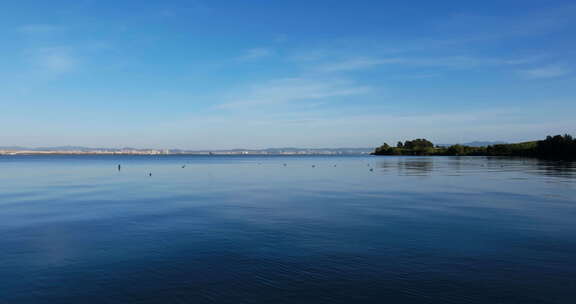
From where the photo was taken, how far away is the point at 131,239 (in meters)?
21.1

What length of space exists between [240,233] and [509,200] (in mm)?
28754

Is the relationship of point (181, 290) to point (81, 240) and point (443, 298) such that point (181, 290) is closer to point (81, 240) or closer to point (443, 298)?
point (443, 298)

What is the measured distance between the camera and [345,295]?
42.3 ft

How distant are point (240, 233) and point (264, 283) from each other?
854 centimetres

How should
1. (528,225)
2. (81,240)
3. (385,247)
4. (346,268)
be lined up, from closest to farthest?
(346,268) → (385,247) → (81,240) → (528,225)

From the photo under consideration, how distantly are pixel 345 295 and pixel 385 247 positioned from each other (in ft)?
22.4

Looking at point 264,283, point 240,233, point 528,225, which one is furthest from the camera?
point 528,225

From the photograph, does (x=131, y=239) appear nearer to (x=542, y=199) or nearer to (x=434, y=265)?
(x=434, y=265)

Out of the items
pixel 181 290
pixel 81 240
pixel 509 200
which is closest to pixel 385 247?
pixel 181 290

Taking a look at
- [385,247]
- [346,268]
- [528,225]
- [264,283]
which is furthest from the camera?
[528,225]

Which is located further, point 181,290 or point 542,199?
point 542,199

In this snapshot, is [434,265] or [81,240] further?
[81,240]

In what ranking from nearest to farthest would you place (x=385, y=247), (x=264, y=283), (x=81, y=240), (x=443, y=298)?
(x=443, y=298), (x=264, y=283), (x=385, y=247), (x=81, y=240)

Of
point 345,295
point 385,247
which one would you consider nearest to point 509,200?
point 385,247
